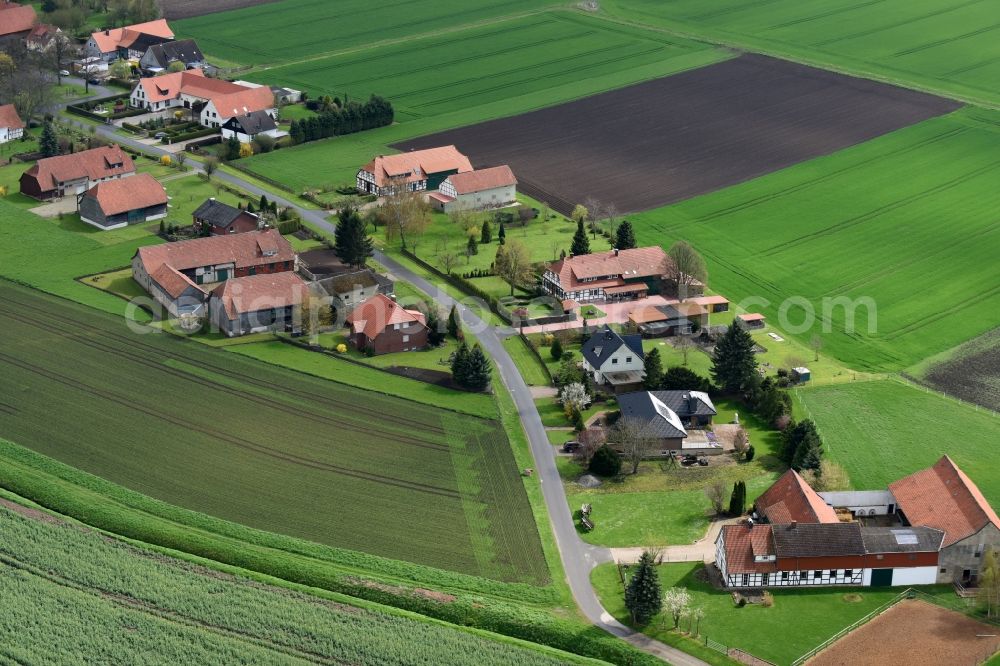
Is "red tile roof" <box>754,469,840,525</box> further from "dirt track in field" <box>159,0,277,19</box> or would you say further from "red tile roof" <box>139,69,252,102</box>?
"dirt track in field" <box>159,0,277,19</box>

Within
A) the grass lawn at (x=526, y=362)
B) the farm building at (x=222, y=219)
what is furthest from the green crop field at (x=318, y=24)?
the grass lawn at (x=526, y=362)

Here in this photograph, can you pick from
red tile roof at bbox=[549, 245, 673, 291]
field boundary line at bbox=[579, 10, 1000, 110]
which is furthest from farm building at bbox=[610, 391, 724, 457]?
field boundary line at bbox=[579, 10, 1000, 110]

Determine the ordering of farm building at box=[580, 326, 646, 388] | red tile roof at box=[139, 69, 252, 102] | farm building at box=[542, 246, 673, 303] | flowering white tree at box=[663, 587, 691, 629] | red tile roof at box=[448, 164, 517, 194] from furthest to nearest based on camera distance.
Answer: red tile roof at box=[139, 69, 252, 102] < red tile roof at box=[448, 164, 517, 194] < farm building at box=[542, 246, 673, 303] < farm building at box=[580, 326, 646, 388] < flowering white tree at box=[663, 587, 691, 629]

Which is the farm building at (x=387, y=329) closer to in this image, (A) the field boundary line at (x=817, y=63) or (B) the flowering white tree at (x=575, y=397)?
(B) the flowering white tree at (x=575, y=397)

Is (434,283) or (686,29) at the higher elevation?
(686,29)

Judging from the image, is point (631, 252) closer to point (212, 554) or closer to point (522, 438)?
point (522, 438)

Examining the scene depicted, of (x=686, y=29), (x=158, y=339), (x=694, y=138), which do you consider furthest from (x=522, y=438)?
(x=686, y=29)

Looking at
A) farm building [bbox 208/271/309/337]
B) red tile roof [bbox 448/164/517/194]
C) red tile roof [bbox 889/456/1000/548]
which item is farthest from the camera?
red tile roof [bbox 448/164/517/194]
